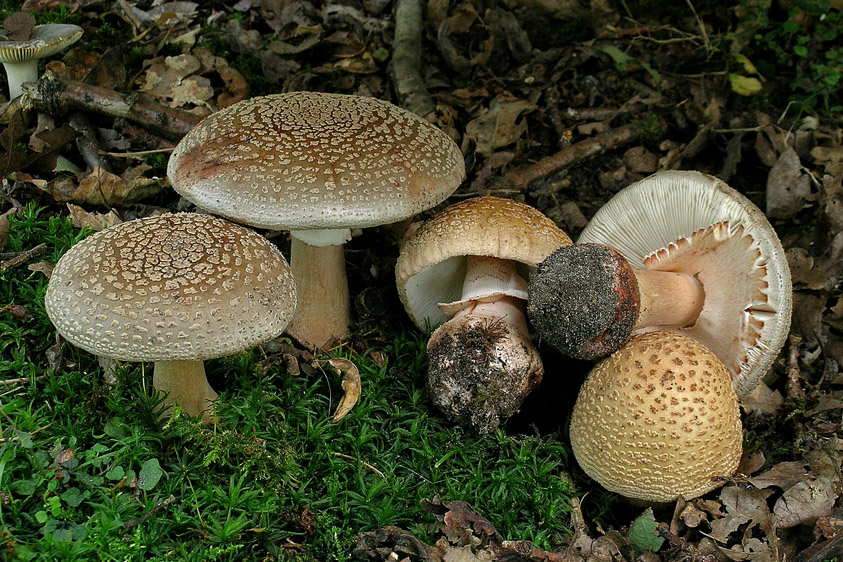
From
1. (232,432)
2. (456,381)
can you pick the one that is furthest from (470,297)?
(232,432)

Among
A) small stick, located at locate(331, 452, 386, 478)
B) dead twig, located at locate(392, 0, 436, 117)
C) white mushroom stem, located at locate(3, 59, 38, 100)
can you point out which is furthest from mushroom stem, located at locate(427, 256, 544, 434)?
white mushroom stem, located at locate(3, 59, 38, 100)

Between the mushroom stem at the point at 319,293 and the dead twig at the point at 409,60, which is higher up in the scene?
the dead twig at the point at 409,60

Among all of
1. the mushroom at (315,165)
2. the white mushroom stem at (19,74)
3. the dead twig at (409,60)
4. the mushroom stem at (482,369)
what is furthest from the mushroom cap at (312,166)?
the white mushroom stem at (19,74)

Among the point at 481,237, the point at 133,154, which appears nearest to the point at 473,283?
the point at 481,237

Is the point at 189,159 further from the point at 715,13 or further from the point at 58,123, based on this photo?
the point at 715,13

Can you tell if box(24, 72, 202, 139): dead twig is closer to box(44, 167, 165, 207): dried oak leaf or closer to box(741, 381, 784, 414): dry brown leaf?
box(44, 167, 165, 207): dried oak leaf

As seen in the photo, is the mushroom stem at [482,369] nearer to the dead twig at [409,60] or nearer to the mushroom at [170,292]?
the mushroom at [170,292]
